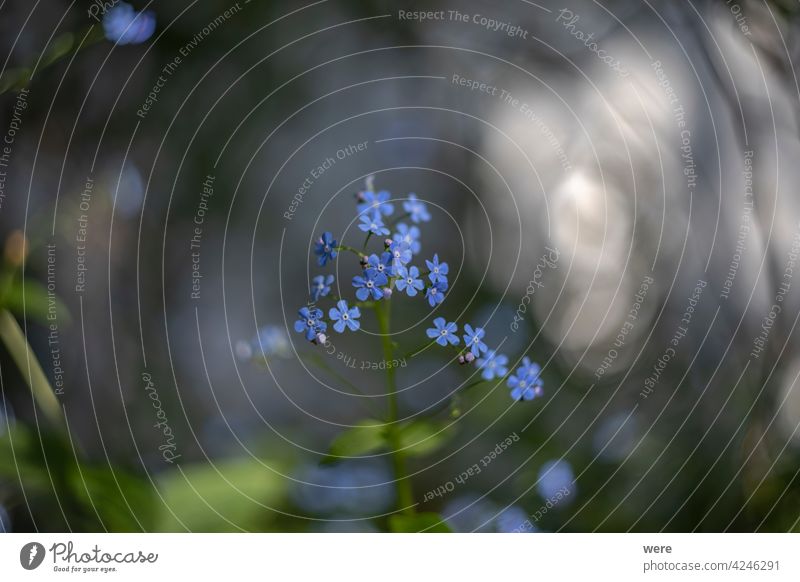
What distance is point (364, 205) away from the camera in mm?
906

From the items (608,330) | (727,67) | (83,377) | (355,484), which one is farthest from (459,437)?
(727,67)

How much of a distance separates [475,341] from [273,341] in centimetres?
27

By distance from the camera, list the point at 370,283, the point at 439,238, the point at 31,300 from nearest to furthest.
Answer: the point at 370,283
the point at 31,300
the point at 439,238

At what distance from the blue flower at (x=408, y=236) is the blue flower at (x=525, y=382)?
223 millimetres

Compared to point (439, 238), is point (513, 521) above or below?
below

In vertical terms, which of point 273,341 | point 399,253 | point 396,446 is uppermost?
point 399,253

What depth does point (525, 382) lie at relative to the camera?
930 mm

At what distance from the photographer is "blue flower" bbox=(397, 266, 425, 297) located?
31.0 inches

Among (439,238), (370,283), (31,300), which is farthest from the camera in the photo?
(439,238)

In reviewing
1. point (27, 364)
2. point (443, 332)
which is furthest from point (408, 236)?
point (27, 364)

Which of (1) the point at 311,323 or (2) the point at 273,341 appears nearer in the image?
A: (1) the point at 311,323

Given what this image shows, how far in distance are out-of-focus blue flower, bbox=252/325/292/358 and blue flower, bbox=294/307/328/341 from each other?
9 cm

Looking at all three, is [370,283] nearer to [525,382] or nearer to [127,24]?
[525,382]

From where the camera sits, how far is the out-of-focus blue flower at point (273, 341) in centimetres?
95
